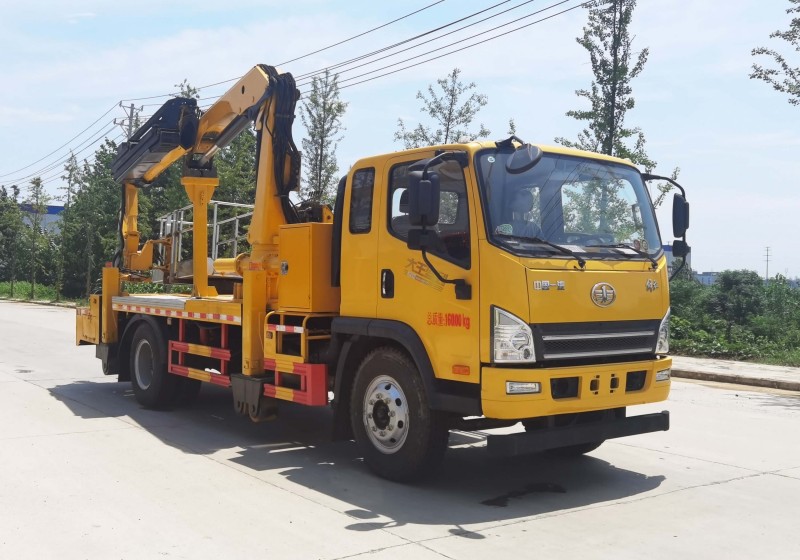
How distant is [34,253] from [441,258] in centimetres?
4441

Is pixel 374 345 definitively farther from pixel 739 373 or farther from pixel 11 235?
pixel 11 235

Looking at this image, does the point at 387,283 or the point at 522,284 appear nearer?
the point at 522,284

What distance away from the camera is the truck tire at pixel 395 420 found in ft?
20.8

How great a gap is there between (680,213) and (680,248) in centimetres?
31

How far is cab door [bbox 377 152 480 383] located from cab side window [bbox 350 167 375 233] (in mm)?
213

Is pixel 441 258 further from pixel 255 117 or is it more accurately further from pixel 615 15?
pixel 615 15

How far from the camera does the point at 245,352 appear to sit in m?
8.19

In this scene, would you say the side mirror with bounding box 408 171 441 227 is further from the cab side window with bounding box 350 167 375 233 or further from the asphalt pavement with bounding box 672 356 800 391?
the asphalt pavement with bounding box 672 356 800 391

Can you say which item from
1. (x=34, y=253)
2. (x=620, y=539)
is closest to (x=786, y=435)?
(x=620, y=539)

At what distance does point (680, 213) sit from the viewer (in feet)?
24.1

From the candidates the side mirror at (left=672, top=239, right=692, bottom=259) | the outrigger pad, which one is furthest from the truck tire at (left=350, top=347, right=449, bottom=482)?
the side mirror at (left=672, top=239, right=692, bottom=259)

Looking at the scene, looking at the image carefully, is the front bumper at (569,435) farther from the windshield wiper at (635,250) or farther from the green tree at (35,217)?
the green tree at (35,217)

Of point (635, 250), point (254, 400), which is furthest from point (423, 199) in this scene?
point (254, 400)

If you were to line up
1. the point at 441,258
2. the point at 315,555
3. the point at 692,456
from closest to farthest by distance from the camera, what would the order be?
the point at 315,555 < the point at 441,258 < the point at 692,456
